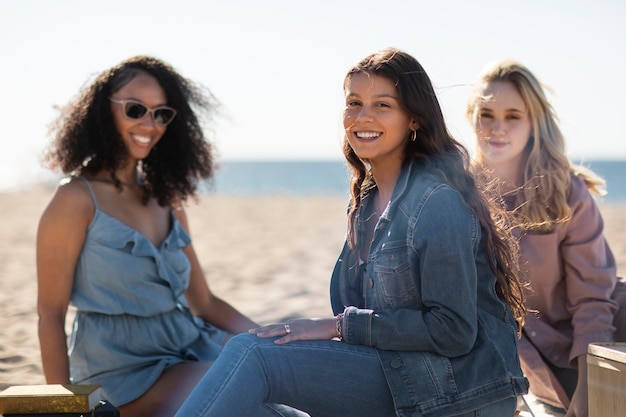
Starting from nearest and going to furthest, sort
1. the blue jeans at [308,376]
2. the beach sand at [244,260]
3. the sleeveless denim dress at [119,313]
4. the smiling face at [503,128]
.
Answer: the blue jeans at [308,376], the sleeveless denim dress at [119,313], the smiling face at [503,128], the beach sand at [244,260]

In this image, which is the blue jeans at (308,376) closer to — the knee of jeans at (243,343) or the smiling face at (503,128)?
the knee of jeans at (243,343)

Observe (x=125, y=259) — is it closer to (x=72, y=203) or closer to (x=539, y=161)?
(x=72, y=203)

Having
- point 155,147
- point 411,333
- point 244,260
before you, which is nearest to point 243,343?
point 411,333

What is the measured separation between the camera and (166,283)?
153 inches

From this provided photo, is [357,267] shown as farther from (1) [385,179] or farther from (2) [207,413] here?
(2) [207,413]

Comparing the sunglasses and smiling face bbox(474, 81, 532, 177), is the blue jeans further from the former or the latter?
the sunglasses

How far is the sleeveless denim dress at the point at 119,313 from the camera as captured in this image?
144 inches

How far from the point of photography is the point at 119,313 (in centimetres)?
371

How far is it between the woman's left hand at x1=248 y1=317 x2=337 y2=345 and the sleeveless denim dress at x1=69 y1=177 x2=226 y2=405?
1.25 metres

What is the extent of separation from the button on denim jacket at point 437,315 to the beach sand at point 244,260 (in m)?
1.43

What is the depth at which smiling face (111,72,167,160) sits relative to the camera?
4023mm

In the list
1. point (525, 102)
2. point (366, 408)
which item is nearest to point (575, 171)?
point (525, 102)

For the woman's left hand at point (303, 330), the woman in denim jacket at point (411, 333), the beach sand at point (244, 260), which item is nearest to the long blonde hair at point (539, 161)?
the beach sand at point (244, 260)

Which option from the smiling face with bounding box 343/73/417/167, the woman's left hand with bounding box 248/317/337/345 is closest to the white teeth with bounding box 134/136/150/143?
the smiling face with bounding box 343/73/417/167
